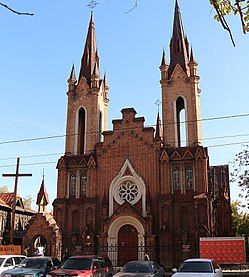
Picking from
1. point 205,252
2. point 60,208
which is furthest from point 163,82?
point 205,252

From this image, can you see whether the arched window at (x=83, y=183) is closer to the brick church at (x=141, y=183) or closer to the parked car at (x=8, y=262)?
the brick church at (x=141, y=183)

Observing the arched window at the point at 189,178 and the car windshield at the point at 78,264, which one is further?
the arched window at the point at 189,178

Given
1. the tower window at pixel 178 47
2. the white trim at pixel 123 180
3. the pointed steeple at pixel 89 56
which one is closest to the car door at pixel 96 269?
A: the white trim at pixel 123 180

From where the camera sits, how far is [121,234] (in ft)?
115

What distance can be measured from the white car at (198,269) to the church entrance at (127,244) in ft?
59.8

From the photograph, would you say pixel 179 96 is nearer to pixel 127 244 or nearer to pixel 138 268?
pixel 127 244

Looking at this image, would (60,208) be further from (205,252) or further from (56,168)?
(205,252)

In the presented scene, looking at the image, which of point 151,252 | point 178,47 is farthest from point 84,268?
point 178,47

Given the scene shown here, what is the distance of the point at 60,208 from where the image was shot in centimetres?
3722

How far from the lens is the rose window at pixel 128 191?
35625 mm

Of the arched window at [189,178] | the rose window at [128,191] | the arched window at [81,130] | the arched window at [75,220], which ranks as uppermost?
the arched window at [81,130]

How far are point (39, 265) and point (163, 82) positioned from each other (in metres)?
25.0

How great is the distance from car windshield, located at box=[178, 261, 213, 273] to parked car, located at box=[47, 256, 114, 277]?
143 inches

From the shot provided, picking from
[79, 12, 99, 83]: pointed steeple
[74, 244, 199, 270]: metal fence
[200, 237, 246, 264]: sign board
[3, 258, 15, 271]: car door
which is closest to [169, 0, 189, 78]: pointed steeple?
[79, 12, 99, 83]: pointed steeple
